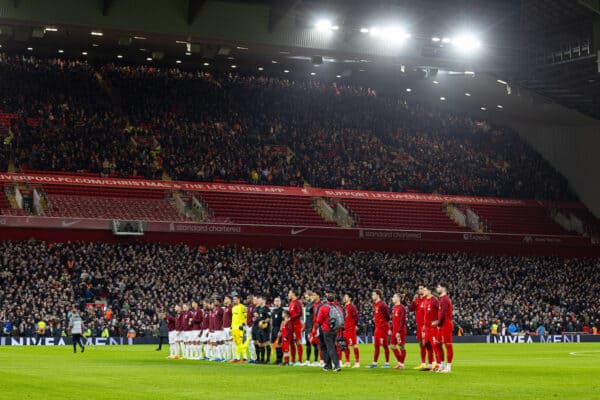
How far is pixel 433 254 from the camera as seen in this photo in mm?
58156

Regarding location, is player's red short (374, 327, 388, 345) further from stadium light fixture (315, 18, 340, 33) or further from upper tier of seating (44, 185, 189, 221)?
upper tier of seating (44, 185, 189, 221)

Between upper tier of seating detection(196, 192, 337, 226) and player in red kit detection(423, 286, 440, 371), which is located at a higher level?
upper tier of seating detection(196, 192, 337, 226)

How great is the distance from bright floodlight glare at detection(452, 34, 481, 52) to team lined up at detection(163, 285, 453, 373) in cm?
2101

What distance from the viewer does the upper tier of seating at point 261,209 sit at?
55625 millimetres

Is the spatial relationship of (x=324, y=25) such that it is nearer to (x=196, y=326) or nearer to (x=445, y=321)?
(x=196, y=326)

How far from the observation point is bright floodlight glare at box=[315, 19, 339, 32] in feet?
140

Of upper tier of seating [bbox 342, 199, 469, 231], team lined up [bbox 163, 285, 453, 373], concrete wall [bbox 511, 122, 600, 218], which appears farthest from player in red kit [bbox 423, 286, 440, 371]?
concrete wall [bbox 511, 122, 600, 218]

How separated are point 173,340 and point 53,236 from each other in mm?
20704

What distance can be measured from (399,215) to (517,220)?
914cm

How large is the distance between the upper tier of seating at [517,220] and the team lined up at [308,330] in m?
34.9

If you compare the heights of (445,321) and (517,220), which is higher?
(517,220)

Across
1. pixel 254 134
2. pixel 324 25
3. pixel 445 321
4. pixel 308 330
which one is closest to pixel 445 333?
pixel 445 321

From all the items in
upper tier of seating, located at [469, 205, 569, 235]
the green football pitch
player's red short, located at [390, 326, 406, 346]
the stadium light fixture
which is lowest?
the green football pitch

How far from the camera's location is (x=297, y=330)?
81.1 feet
